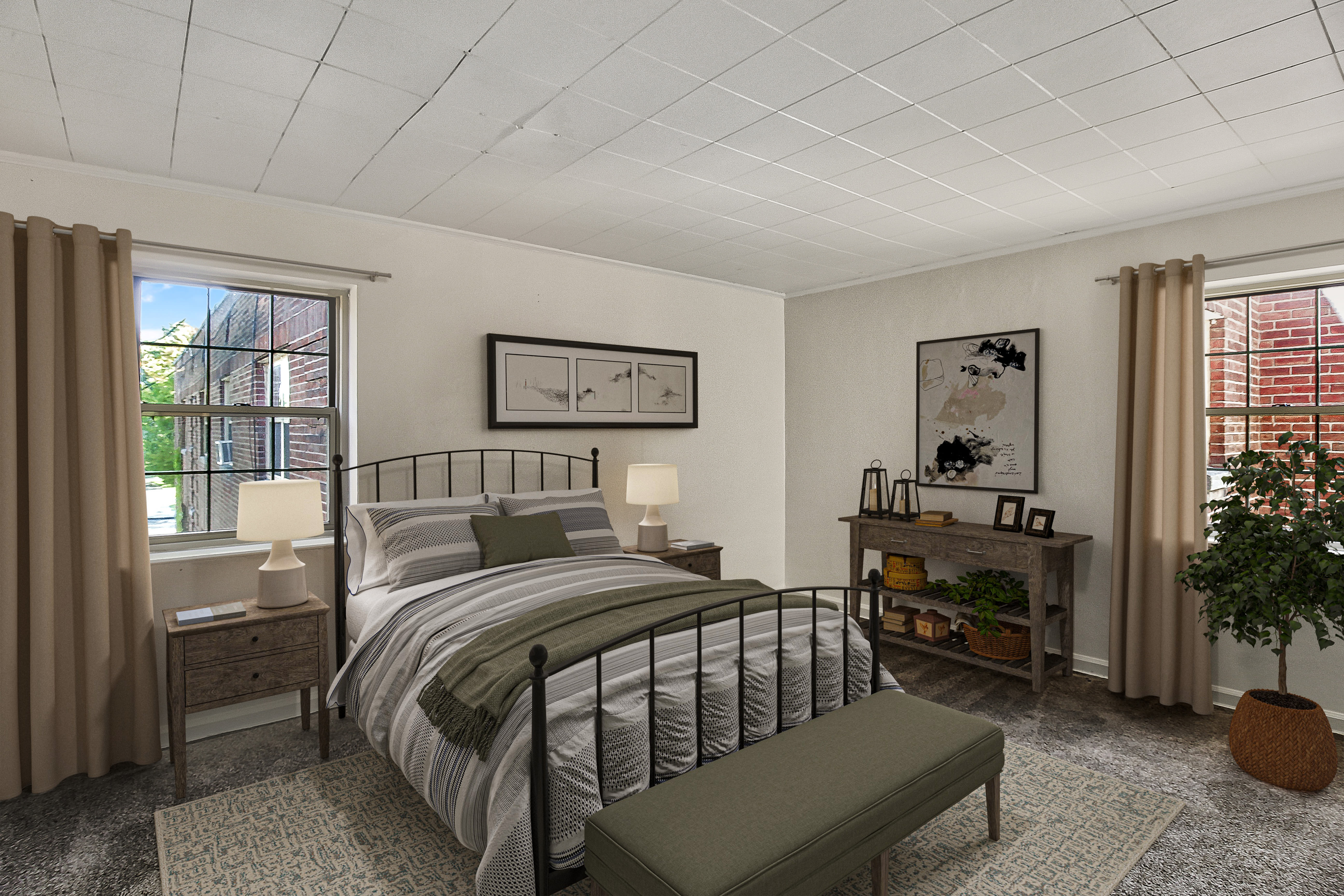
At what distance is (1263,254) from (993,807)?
282 centimetres

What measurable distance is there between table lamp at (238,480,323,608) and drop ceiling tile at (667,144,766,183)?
6.57 ft

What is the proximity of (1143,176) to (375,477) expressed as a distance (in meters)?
3.75

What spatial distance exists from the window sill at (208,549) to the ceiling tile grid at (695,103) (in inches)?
62.4

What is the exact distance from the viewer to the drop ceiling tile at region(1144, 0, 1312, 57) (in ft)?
6.05

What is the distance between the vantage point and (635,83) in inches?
88.0

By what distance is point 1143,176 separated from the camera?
3.07 m

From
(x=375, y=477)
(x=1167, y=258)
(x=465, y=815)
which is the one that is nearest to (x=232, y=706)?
(x=375, y=477)

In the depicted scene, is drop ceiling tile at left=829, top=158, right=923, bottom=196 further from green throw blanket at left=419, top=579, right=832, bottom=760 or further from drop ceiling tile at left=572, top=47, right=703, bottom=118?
green throw blanket at left=419, top=579, right=832, bottom=760

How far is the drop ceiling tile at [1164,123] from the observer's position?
241 cm

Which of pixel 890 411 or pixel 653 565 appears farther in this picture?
pixel 890 411

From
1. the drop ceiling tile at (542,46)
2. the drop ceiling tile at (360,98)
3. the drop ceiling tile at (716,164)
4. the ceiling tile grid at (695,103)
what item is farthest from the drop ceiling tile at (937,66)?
the drop ceiling tile at (360,98)

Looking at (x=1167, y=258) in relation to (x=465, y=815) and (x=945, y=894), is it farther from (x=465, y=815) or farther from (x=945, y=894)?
(x=465, y=815)

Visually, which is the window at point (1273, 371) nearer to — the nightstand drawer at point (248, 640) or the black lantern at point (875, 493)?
the black lantern at point (875, 493)

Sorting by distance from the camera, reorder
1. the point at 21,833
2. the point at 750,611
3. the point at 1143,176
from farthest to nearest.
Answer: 1. the point at 1143,176
2. the point at 750,611
3. the point at 21,833
